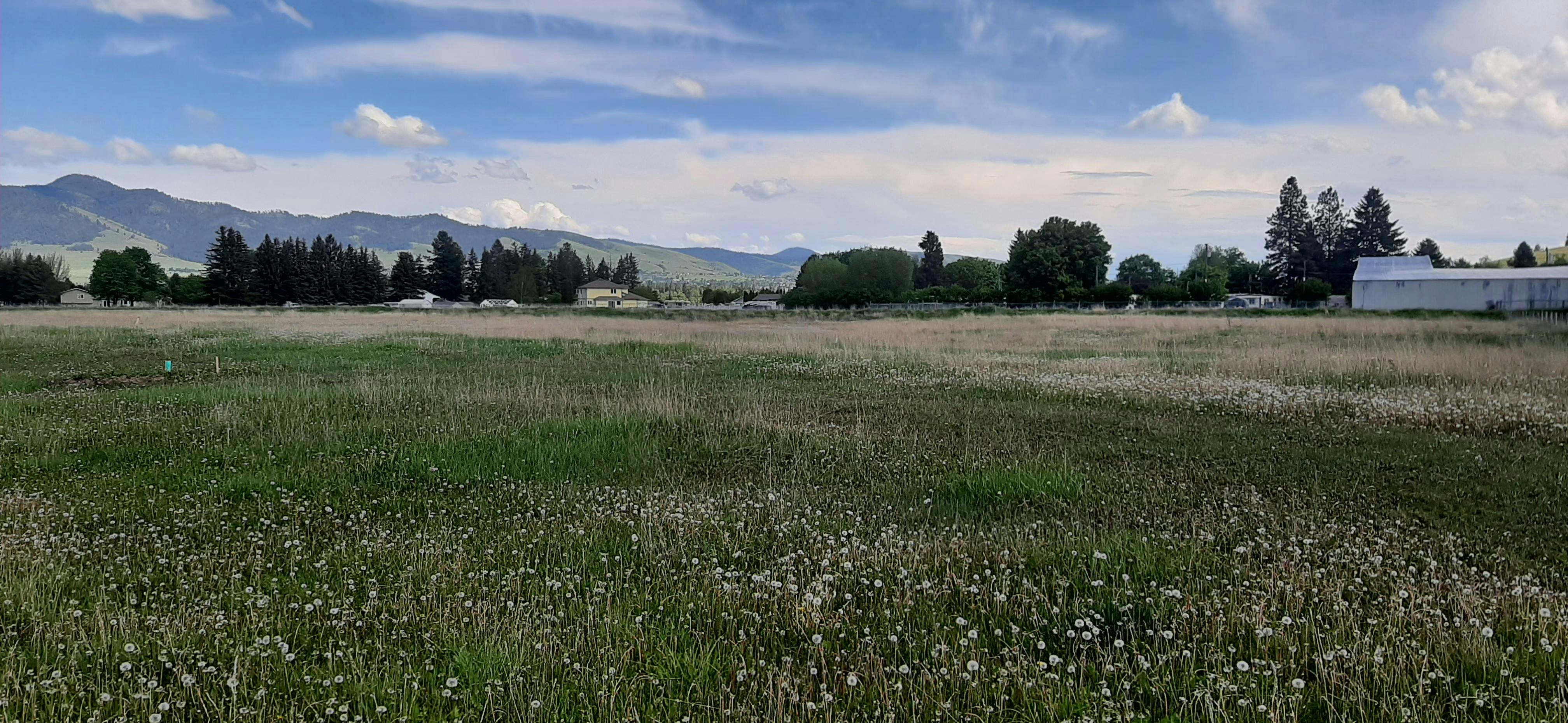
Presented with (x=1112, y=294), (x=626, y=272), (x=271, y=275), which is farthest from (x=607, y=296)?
(x=1112, y=294)

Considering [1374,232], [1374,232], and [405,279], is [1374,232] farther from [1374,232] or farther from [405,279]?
[405,279]

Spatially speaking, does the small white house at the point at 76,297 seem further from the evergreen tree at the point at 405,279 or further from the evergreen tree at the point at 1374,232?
the evergreen tree at the point at 1374,232

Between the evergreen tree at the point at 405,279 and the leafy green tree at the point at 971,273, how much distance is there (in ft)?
321

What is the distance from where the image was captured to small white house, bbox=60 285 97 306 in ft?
402

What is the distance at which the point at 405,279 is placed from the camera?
13075 centimetres

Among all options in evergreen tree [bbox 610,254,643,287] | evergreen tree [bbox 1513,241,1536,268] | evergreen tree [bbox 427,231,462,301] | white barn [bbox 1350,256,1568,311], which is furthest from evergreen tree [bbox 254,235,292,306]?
evergreen tree [bbox 1513,241,1536,268]

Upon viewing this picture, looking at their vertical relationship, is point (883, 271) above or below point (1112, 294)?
above

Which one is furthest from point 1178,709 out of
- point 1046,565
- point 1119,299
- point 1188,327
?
point 1119,299

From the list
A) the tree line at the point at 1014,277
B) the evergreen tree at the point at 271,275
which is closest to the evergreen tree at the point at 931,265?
the tree line at the point at 1014,277

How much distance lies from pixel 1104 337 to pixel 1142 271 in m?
140

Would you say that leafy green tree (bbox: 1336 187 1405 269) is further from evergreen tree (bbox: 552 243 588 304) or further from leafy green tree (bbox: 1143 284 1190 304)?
evergreen tree (bbox: 552 243 588 304)

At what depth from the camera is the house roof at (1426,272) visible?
67812 mm

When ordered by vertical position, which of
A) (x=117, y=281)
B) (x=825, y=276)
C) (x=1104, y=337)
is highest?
(x=825, y=276)

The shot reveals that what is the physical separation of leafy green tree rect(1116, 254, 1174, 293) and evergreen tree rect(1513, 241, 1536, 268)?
160 ft
